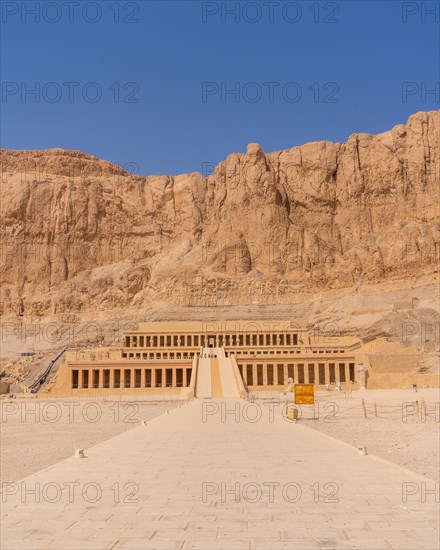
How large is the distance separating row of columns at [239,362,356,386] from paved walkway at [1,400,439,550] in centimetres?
4080

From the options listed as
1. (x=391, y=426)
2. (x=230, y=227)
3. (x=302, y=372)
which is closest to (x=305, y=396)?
(x=391, y=426)

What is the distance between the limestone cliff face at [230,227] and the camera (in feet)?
335

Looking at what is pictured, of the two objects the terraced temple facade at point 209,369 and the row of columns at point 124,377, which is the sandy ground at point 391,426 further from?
the row of columns at point 124,377

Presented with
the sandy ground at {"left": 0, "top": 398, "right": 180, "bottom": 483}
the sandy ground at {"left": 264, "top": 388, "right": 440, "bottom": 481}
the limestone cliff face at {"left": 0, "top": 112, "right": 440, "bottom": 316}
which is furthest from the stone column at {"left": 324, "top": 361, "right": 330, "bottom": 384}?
the limestone cliff face at {"left": 0, "top": 112, "right": 440, "bottom": 316}

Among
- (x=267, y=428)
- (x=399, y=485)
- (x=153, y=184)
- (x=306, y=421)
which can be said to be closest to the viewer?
(x=399, y=485)

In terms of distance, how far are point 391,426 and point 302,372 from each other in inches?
1265

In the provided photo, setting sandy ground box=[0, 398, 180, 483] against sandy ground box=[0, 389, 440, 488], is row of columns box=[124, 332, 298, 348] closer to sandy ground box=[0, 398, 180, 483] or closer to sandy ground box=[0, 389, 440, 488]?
sandy ground box=[0, 398, 180, 483]

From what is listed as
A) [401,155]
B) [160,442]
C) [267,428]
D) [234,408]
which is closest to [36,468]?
[160,442]

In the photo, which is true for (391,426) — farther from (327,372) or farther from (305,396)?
(327,372)

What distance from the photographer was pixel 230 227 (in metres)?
111

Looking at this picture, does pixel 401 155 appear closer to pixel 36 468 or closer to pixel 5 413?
pixel 5 413

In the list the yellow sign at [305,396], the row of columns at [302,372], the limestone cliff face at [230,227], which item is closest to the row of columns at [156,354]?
the row of columns at [302,372]

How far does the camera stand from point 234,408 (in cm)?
3019

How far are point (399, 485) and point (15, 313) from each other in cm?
10971
